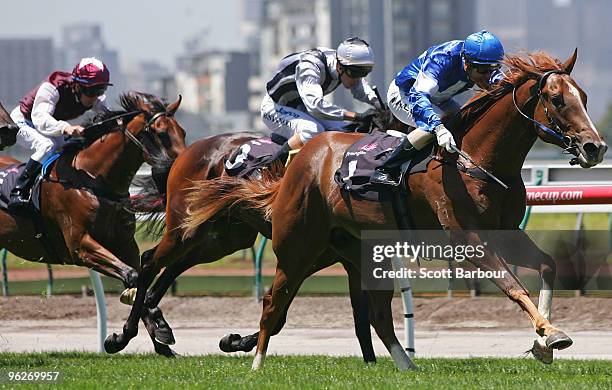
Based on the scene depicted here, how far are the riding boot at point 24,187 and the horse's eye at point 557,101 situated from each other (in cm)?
409

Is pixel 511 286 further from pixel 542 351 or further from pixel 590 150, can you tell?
pixel 590 150

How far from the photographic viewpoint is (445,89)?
7270 mm

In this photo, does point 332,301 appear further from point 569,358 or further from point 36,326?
point 569,358

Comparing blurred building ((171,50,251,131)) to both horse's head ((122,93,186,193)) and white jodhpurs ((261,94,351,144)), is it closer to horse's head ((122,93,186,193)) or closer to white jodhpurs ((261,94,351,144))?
horse's head ((122,93,186,193))

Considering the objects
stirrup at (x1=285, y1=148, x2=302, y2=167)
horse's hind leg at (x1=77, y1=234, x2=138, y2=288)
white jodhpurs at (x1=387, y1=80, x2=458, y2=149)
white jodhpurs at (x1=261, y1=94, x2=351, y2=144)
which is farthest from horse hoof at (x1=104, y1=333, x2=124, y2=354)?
Result: white jodhpurs at (x1=387, y1=80, x2=458, y2=149)

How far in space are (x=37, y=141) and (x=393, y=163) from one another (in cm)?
324

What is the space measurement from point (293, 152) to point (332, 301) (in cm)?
296

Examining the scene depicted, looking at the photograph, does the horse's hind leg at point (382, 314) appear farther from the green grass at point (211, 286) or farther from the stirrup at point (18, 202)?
the green grass at point (211, 286)

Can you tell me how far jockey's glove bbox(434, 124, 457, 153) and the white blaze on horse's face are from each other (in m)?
0.53

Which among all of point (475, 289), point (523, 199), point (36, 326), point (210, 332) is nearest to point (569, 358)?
point (523, 199)

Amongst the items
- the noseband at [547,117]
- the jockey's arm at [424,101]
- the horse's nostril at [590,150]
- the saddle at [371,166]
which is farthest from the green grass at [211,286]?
the horse's nostril at [590,150]

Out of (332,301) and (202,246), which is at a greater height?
(202,246)

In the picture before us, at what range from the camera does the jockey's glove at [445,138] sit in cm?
673

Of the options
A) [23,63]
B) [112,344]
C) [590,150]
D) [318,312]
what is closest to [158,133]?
[112,344]
